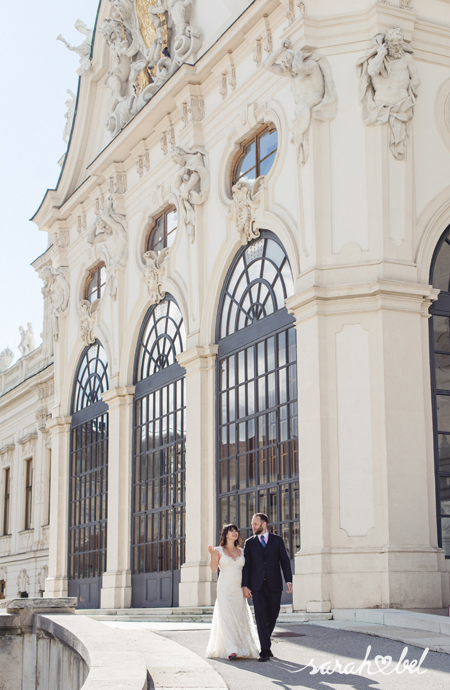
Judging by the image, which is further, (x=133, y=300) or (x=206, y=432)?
(x=133, y=300)

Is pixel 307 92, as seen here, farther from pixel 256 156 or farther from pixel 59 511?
pixel 59 511

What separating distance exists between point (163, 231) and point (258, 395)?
7167 millimetres

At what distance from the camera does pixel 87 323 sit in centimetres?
2870

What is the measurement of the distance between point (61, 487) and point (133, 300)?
7.69 metres

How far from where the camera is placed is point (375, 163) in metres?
17.2

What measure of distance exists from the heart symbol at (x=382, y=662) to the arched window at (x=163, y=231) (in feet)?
51.5

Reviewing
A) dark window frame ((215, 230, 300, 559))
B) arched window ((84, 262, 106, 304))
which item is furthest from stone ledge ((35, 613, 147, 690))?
arched window ((84, 262, 106, 304))

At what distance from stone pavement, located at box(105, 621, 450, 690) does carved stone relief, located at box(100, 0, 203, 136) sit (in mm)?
16252

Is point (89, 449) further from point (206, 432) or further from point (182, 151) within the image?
point (182, 151)

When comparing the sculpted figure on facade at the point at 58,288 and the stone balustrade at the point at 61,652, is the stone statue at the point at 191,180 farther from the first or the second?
the stone balustrade at the point at 61,652

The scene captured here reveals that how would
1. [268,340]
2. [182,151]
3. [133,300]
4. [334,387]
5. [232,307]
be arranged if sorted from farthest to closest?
1. [133,300]
2. [182,151]
3. [232,307]
4. [268,340]
5. [334,387]

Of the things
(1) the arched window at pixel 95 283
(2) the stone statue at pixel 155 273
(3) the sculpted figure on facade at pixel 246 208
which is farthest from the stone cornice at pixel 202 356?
(1) the arched window at pixel 95 283

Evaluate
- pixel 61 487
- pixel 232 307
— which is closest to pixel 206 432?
pixel 232 307

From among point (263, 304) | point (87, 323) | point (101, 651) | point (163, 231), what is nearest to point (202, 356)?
point (263, 304)
